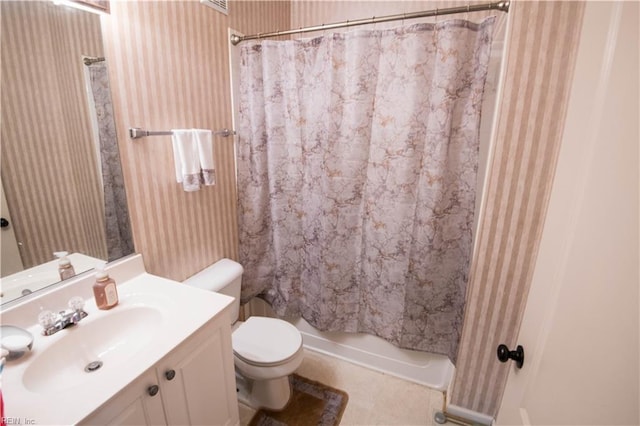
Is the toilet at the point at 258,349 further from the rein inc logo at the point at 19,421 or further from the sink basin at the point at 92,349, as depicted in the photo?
the rein inc logo at the point at 19,421

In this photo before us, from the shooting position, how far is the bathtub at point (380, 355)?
1.78 metres

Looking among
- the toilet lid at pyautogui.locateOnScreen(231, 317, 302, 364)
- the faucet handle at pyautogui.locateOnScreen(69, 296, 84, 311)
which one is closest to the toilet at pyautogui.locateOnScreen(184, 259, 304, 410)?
the toilet lid at pyautogui.locateOnScreen(231, 317, 302, 364)

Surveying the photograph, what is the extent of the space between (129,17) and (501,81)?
1.51m

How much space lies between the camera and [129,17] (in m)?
1.16

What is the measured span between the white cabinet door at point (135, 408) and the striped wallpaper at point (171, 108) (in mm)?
663

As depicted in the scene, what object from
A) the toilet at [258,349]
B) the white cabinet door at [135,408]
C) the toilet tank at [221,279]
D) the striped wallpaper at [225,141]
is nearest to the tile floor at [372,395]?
the toilet at [258,349]

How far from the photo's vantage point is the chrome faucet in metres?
0.96

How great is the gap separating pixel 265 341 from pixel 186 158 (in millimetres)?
1034

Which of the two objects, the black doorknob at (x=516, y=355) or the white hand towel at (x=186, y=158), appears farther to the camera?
the white hand towel at (x=186, y=158)

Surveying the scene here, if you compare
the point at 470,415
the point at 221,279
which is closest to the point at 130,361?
the point at 221,279

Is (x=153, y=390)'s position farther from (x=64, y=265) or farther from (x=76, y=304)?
(x=64, y=265)

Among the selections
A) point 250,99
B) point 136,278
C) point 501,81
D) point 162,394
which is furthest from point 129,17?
point 501,81

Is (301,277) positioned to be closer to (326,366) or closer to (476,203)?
(326,366)

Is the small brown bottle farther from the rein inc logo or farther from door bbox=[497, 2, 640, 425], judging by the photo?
door bbox=[497, 2, 640, 425]
